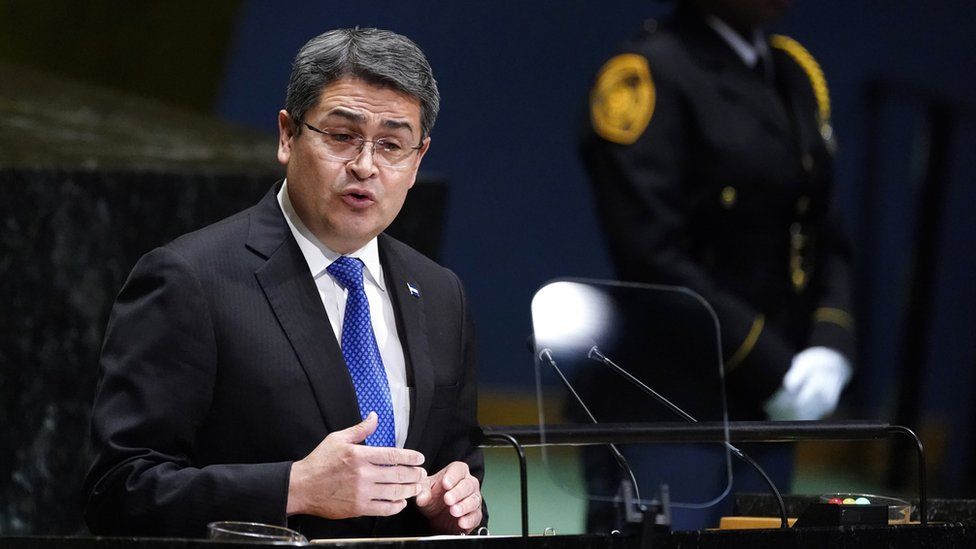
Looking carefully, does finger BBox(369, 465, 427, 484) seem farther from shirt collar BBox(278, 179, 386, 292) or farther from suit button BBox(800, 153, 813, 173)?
suit button BBox(800, 153, 813, 173)

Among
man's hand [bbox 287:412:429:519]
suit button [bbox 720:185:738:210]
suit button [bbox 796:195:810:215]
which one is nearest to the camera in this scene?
man's hand [bbox 287:412:429:519]

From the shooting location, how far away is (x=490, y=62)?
19.5 ft

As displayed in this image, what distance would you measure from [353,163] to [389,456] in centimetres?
41

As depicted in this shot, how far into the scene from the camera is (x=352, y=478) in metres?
1.83

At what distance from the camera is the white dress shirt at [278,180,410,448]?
2119 mm

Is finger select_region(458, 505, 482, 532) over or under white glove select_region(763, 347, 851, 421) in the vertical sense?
under

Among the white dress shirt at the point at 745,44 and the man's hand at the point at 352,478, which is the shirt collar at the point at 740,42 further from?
the man's hand at the point at 352,478

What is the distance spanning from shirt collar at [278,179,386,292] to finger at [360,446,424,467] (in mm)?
354

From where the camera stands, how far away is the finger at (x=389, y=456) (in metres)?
1.83

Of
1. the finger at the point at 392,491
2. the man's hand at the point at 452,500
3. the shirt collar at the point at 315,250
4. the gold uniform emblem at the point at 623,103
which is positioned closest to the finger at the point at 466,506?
the man's hand at the point at 452,500

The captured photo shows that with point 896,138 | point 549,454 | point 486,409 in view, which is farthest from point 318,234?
point 896,138

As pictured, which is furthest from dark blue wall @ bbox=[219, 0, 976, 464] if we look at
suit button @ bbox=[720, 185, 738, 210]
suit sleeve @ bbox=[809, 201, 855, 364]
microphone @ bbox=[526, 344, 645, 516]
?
microphone @ bbox=[526, 344, 645, 516]

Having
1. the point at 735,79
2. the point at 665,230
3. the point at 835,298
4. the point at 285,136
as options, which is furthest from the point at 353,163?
the point at 835,298

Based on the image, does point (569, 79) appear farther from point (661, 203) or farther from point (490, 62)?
point (661, 203)
